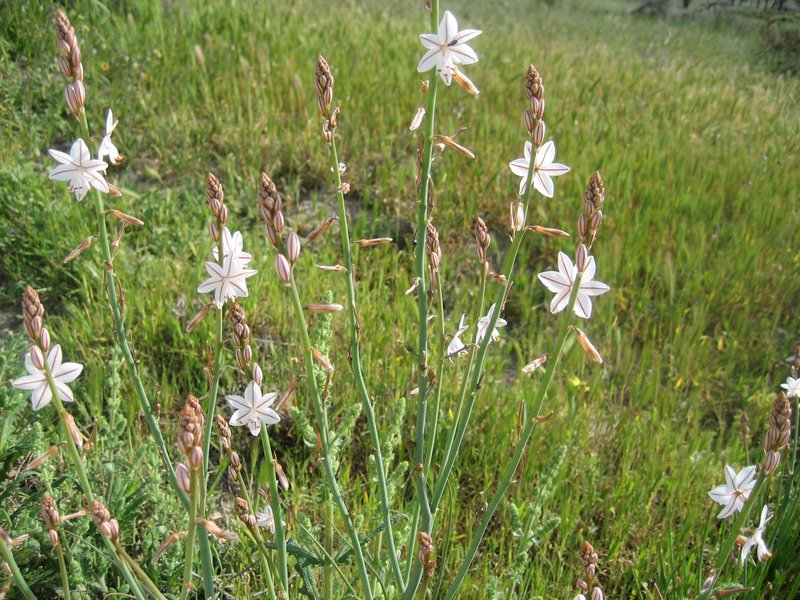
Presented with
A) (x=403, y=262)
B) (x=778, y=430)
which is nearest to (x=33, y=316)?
(x=778, y=430)

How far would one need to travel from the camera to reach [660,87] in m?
6.07

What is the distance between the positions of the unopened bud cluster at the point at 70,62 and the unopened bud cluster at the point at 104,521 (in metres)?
0.62

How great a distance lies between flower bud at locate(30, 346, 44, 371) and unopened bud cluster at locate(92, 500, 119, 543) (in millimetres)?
219

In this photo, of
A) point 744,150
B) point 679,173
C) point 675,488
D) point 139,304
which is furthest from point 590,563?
point 744,150

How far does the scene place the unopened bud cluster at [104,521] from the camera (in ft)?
3.40

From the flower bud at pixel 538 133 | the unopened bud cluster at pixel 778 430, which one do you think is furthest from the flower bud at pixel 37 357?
the unopened bud cluster at pixel 778 430

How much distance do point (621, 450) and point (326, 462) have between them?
167cm

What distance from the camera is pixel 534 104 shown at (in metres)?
1.15

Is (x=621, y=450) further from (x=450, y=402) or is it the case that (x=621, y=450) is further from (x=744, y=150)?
(x=744, y=150)

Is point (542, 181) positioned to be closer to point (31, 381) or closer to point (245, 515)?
point (245, 515)

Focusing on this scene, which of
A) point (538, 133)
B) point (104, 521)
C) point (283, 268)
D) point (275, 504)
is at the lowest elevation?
point (275, 504)

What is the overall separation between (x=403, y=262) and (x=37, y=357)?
258cm

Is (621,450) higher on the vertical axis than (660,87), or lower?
lower

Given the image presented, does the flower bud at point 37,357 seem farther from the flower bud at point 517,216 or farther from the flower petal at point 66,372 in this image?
the flower bud at point 517,216
